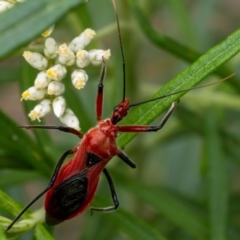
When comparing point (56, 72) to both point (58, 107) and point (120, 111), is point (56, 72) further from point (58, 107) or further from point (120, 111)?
point (120, 111)

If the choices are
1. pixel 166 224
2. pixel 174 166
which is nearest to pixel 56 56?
pixel 166 224

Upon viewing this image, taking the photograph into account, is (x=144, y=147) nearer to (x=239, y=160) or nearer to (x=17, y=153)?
(x=239, y=160)

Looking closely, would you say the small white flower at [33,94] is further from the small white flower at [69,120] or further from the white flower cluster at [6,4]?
the white flower cluster at [6,4]

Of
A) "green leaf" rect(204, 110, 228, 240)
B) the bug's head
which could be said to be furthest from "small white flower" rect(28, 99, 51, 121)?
"green leaf" rect(204, 110, 228, 240)

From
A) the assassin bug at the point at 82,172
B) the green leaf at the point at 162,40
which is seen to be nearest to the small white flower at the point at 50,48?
the assassin bug at the point at 82,172

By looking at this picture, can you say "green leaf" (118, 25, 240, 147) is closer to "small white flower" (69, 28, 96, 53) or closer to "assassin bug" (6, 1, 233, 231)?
"assassin bug" (6, 1, 233, 231)

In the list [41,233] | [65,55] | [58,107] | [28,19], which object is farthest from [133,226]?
[28,19]
